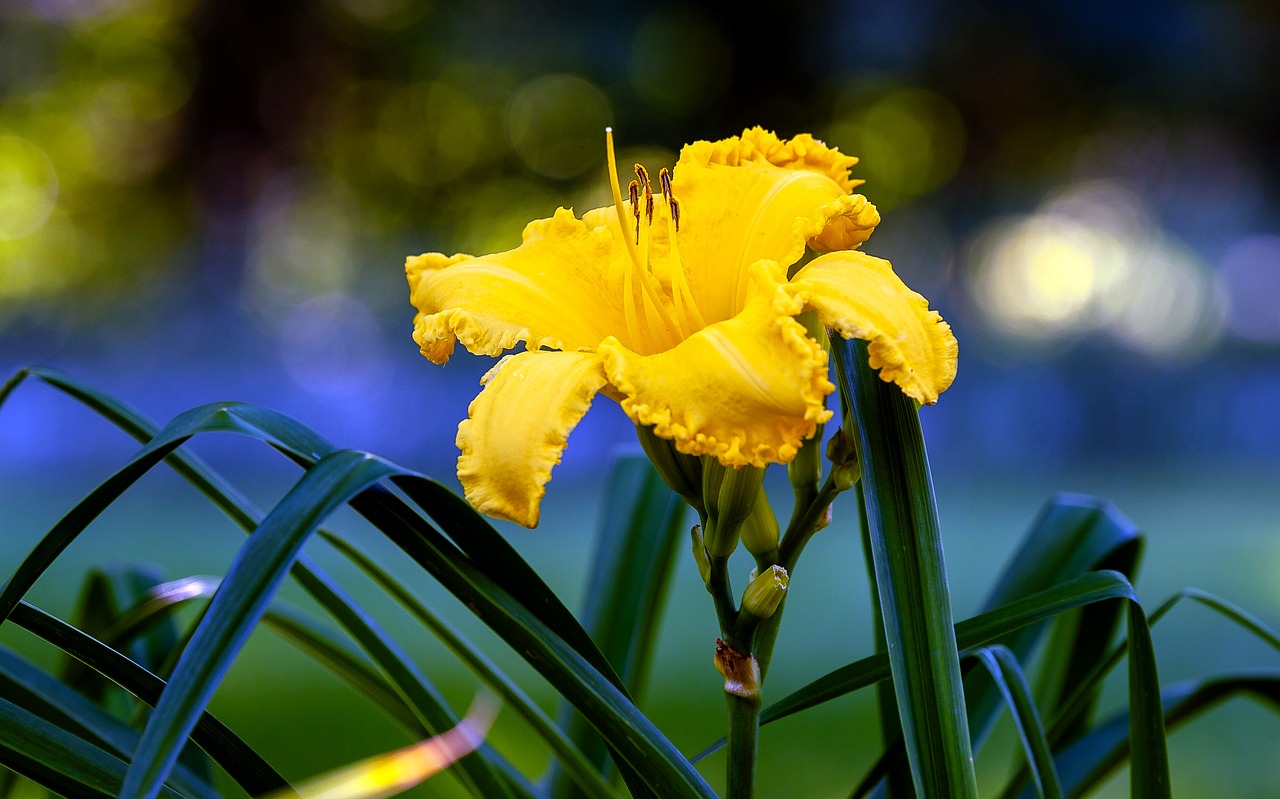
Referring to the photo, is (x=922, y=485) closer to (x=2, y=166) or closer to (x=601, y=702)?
(x=601, y=702)

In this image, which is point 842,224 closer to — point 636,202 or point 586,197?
point 636,202

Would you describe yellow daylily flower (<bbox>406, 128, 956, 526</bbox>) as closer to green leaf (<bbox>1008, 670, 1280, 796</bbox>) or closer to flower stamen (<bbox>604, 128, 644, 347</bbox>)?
flower stamen (<bbox>604, 128, 644, 347</bbox>)

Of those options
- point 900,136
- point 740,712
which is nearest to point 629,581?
point 740,712

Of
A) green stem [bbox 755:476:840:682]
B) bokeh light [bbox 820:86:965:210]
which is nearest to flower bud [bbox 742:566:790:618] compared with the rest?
green stem [bbox 755:476:840:682]

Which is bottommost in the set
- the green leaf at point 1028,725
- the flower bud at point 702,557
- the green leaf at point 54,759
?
the green leaf at point 1028,725

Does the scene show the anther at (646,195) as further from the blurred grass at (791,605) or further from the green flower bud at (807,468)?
the blurred grass at (791,605)

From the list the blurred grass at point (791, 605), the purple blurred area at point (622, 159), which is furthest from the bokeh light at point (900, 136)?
the blurred grass at point (791, 605)
